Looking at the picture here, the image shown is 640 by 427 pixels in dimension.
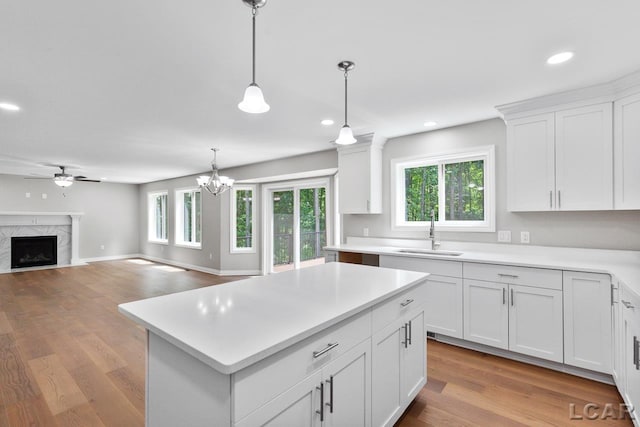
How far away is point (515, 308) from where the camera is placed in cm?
265

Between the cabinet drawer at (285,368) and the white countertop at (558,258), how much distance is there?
1690 mm

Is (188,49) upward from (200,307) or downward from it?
upward

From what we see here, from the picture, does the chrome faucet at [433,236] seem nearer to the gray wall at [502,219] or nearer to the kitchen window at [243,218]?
the gray wall at [502,219]

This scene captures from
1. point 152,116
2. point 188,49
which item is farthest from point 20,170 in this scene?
point 188,49

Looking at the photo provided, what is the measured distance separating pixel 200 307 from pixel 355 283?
0.91 meters

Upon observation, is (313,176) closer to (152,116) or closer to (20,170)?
(152,116)

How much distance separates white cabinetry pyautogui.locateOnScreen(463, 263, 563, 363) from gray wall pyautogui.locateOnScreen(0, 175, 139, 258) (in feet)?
32.6

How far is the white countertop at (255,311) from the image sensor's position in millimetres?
985

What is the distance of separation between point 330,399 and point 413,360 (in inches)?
35.8

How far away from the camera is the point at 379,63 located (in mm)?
2176

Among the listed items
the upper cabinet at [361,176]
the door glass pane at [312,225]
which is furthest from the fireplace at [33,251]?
the upper cabinet at [361,176]

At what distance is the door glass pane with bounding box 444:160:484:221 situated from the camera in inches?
138

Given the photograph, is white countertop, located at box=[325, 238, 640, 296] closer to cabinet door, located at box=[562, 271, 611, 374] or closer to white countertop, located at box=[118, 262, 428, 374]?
cabinet door, located at box=[562, 271, 611, 374]

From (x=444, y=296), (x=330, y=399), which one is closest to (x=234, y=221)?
(x=444, y=296)
